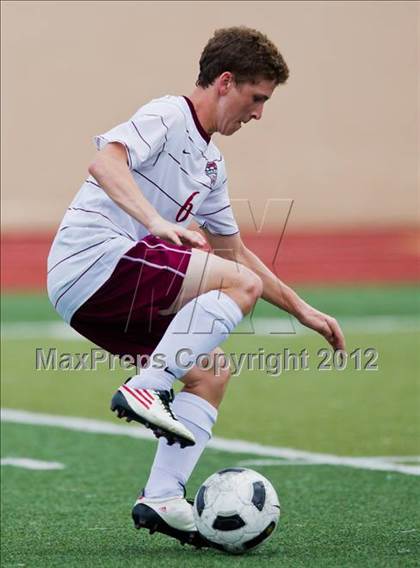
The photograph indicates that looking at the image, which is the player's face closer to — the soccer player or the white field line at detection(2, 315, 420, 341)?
the soccer player

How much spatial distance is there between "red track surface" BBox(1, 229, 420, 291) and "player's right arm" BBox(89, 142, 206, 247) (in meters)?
16.6

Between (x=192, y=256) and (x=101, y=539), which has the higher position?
(x=192, y=256)

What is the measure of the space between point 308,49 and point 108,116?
4.78 m

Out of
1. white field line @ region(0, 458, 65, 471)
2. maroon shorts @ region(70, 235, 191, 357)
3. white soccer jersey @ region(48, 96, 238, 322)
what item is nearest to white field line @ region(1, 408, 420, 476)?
white field line @ region(0, 458, 65, 471)

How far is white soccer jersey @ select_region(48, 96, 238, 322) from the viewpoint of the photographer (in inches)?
181

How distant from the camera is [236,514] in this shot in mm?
4613

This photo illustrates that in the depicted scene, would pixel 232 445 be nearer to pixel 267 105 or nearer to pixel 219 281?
pixel 219 281

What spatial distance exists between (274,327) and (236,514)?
1009 centimetres

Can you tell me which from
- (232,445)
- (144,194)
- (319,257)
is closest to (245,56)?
(144,194)

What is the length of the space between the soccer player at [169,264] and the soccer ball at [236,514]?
0.11m

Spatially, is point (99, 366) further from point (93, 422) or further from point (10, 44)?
point (10, 44)

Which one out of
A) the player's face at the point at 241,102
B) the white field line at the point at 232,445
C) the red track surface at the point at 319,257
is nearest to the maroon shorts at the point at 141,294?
the player's face at the point at 241,102

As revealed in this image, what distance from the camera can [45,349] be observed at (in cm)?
1296

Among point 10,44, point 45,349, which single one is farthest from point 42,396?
point 10,44
